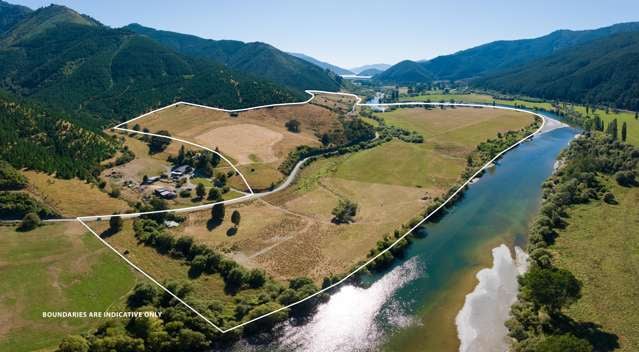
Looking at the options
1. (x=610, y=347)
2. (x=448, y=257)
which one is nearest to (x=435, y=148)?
(x=448, y=257)

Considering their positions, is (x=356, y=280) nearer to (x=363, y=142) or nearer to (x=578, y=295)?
(x=578, y=295)

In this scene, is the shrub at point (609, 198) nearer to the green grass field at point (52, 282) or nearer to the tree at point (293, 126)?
the green grass field at point (52, 282)

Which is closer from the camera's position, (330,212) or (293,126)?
(330,212)

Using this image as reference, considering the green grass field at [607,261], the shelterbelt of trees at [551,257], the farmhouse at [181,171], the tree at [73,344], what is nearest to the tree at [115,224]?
the farmhouse at [181,171]

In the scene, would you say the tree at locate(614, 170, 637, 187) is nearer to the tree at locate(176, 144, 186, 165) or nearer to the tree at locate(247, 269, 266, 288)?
the tree at locate(247, 269, 266, 288)

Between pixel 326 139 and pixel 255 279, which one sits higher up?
pixel 326 139

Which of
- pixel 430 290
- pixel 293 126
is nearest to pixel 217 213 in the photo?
pixel 430 290

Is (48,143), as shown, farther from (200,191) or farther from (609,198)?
(609,198)
